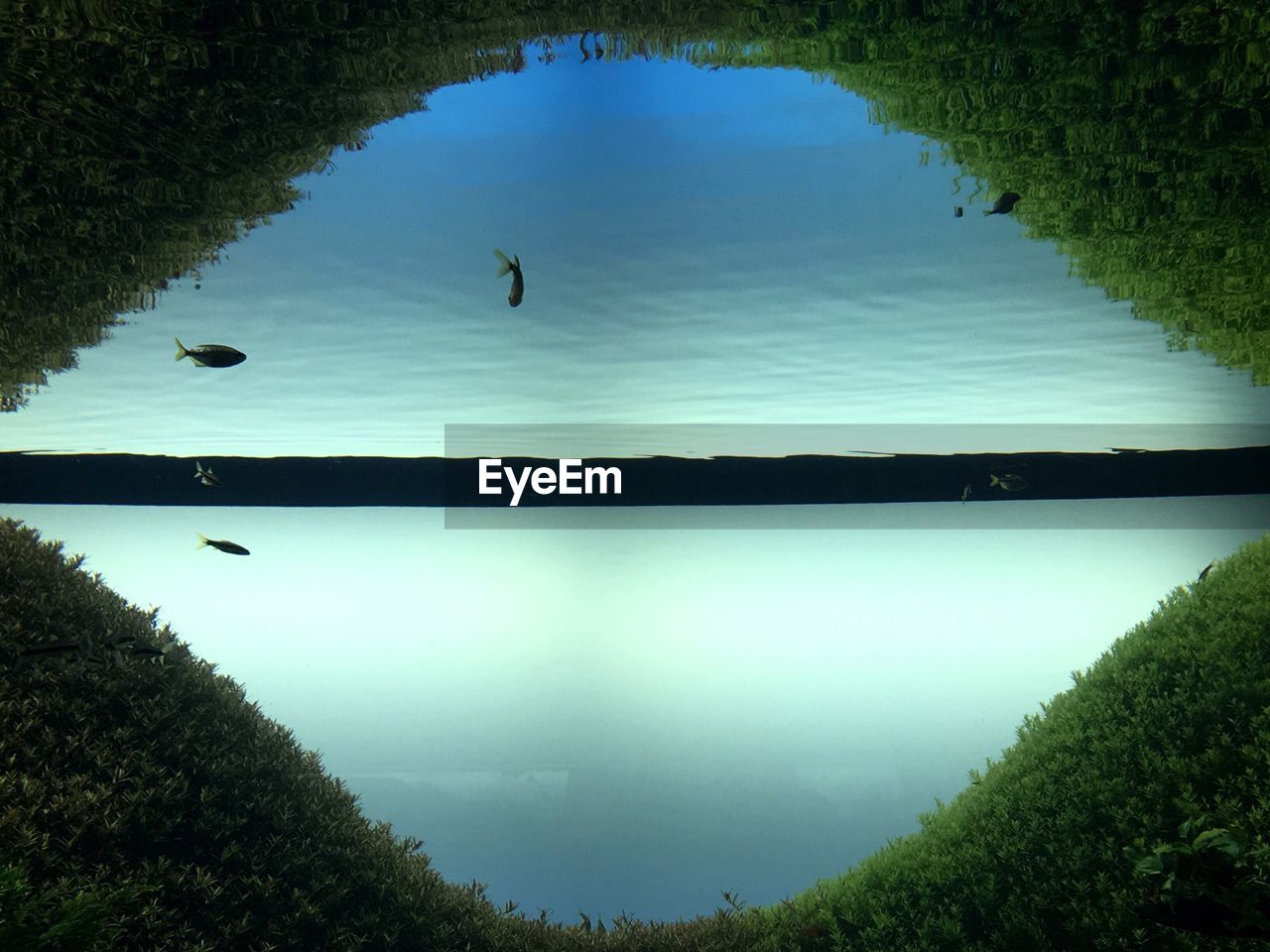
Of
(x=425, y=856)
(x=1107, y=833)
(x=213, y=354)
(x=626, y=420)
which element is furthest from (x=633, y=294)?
(x=1107, y=833)

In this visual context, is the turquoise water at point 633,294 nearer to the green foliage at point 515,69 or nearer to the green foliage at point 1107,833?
the green foliage at point 515,69

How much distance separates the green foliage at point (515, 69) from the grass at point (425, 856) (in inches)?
125

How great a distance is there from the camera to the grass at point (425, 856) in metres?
4.16

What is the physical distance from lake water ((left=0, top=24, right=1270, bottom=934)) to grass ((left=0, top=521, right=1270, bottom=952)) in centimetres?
99

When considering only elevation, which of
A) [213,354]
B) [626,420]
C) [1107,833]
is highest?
[213,354]

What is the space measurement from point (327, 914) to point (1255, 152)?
847 centimetres

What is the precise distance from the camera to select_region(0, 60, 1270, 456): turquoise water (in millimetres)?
5812

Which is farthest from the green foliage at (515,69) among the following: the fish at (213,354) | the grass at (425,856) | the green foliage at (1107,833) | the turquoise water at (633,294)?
the green foliage at (1107,833)

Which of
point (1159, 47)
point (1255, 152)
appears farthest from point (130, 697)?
point (1255, 152)

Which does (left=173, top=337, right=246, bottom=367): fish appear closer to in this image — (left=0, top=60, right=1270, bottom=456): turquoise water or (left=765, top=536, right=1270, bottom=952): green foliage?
(left=0, top=60, right=1270, bottom=456): turquoise water

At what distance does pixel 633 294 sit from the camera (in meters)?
6.91

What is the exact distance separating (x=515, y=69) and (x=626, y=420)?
382 cm

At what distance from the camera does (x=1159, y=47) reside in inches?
185

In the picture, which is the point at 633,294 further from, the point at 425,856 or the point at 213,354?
the point at 425,856
